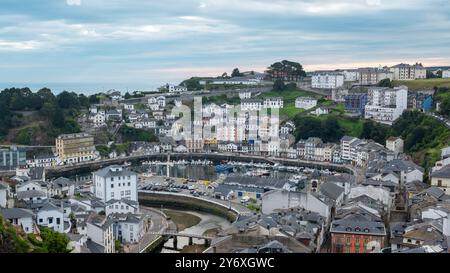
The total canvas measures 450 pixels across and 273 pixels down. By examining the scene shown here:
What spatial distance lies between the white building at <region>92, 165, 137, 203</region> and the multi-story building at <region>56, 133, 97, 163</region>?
24.6ft

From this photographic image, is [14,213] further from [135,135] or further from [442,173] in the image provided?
[135,135]

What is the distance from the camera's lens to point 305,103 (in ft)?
82.1

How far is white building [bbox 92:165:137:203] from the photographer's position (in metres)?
10.9

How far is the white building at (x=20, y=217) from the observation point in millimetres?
7304

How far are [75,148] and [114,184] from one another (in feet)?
27.0

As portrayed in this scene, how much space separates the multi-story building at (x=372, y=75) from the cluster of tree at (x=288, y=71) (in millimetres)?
3685

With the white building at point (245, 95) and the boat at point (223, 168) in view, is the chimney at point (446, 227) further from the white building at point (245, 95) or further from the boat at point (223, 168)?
the white building at point (245, 95)

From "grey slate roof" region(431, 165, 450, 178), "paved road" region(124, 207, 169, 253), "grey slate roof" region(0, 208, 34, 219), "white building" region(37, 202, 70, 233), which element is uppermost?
"grey slate roof" region(431, 165, 450, 178)

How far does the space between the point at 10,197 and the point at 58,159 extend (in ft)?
29.8

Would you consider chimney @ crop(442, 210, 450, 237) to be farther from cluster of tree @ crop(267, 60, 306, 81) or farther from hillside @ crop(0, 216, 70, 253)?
cluster of tree @ crop(267, 60, 306, 81)

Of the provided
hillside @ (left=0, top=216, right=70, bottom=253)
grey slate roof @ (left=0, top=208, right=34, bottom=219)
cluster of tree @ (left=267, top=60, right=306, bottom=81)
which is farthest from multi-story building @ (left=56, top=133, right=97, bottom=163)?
cluster of tree @ (left=267, top=60, right=306, bottom=81)
